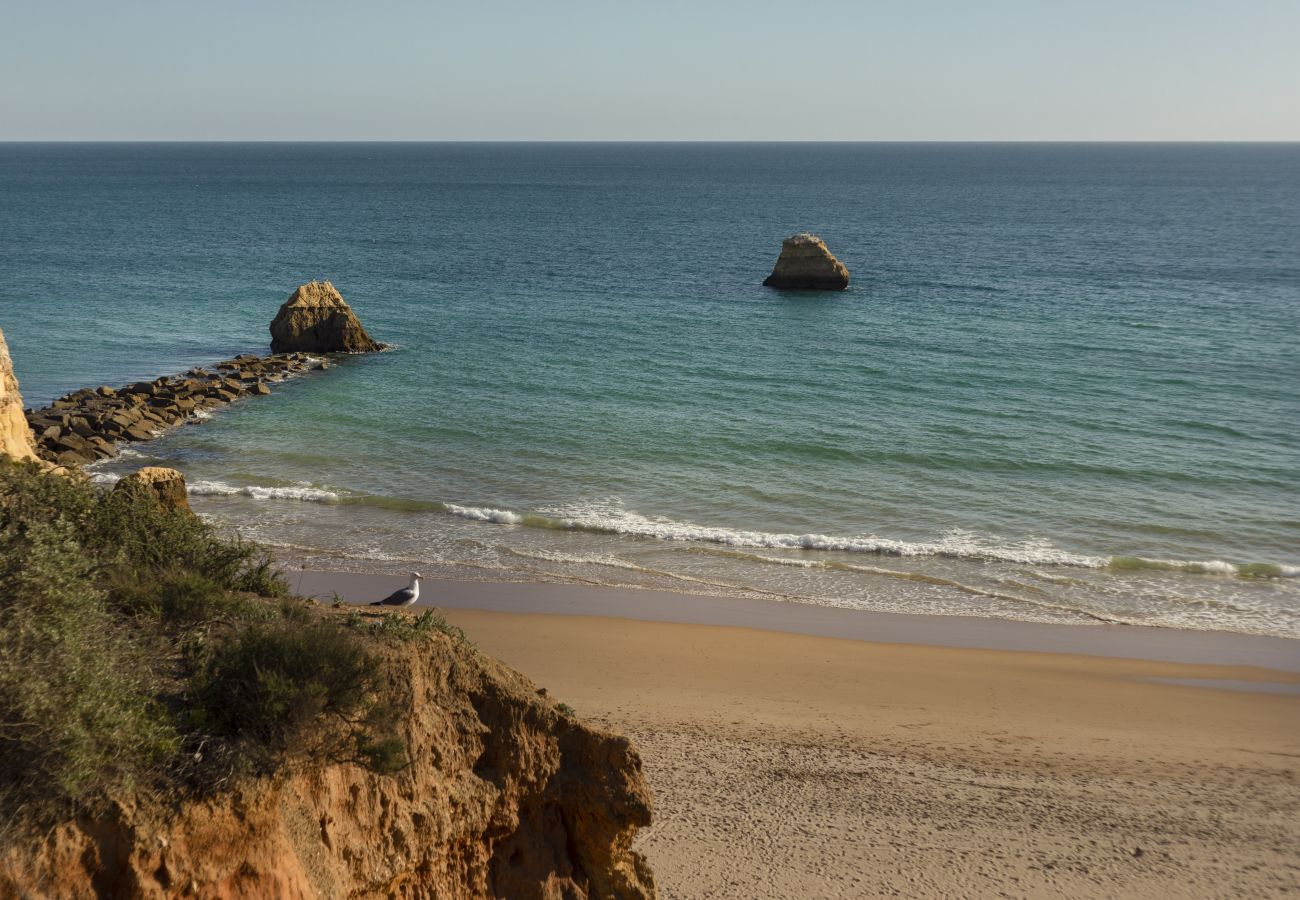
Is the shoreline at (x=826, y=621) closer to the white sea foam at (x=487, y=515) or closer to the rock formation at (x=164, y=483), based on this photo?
the rock formation at (x=164, y=483)

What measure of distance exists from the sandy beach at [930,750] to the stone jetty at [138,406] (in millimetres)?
13382

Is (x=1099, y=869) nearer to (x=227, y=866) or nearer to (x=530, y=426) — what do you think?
(x=227, y=866)

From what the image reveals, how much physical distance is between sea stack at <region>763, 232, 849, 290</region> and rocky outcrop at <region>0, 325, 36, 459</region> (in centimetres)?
4487

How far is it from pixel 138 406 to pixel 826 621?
25.1 meters

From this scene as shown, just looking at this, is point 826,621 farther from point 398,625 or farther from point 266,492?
point 266,492

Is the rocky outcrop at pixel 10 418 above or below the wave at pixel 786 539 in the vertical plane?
above

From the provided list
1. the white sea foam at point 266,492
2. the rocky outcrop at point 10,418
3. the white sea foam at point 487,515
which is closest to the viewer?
the rocky outcrop at point 10,418

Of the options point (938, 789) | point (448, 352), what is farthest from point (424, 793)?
point (448, 352)

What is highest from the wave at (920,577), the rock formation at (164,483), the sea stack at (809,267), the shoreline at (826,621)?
the sea stack at (809,267)

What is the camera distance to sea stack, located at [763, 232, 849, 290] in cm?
5741

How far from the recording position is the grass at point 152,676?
650cm

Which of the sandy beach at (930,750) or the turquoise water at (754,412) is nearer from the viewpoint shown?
the sandy beach at (930,750)

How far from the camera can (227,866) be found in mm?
6922

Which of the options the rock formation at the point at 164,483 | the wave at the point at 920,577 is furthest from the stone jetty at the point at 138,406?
the wave at the point at 920,577
